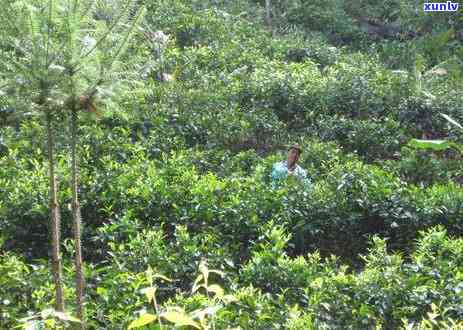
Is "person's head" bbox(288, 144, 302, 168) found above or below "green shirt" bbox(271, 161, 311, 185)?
above

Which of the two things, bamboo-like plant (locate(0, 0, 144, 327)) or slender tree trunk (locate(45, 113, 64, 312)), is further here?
slender tree trunk (locate(45, 113, 64, 312))

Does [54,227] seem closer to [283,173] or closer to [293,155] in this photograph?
[283,173]

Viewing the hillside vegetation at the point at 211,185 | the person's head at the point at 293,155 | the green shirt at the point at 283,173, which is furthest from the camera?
the person's head at the point at 293,155

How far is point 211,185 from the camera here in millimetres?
6578

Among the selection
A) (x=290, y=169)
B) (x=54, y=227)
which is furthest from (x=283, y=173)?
(x=54, y=227)

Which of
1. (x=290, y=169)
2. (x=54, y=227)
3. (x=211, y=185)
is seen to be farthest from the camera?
(x=290, y=169)

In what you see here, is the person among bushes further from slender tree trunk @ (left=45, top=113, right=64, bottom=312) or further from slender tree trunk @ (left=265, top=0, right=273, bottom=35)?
slender tree trunk @ (left=265, top=0, right=273, bottom=35)

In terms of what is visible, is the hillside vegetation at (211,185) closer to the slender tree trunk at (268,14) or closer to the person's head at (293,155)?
the person's head at (293,155)

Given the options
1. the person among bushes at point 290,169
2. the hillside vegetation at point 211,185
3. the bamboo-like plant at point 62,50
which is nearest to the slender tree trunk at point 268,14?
the hillside vegetation at point 211,185

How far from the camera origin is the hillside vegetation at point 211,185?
11.8 feet

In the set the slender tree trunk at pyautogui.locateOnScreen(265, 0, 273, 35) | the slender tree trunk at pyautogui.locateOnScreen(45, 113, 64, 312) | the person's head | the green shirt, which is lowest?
the green shirt

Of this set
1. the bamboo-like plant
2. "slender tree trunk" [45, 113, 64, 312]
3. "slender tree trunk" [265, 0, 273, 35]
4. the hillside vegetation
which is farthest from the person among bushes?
"slender tree trunk" [265, 0, 273, 35]

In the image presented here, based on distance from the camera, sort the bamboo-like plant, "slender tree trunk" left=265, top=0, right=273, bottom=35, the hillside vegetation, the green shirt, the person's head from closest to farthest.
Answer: the bamboo-like plant, the hillside vegetation, the green shirt, the person's head, "slender tree trunk" left=265, top=0, right=273, bottom=35

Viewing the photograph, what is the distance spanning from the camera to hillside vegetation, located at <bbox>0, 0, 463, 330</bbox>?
141 inches
